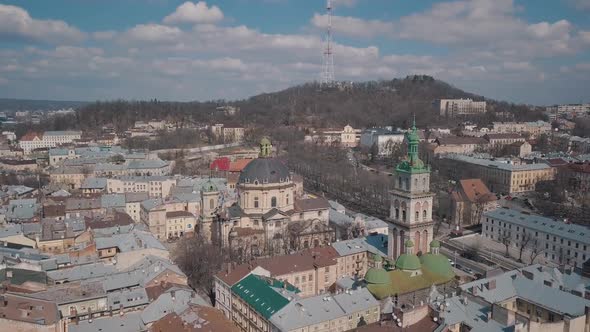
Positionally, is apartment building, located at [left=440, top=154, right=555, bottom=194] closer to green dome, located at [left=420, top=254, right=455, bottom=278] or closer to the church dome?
the church dome

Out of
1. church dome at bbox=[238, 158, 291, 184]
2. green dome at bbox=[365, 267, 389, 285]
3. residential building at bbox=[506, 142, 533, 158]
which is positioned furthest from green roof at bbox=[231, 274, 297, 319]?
residential building at bbox=[506, 142, 533, 158]

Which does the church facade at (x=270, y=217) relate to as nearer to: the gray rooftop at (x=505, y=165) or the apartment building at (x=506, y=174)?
the apartment building at (x=506, y=174)

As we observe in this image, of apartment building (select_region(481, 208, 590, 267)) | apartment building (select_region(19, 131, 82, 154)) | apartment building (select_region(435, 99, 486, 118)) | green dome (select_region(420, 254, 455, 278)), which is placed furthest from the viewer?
apartment building (select_region(435, 99, 486, 118))

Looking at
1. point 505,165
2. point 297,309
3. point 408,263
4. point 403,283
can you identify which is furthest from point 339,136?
point 297,309

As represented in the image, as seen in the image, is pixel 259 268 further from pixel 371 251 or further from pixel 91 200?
pixel 91 200

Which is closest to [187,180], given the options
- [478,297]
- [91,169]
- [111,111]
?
[91,169]

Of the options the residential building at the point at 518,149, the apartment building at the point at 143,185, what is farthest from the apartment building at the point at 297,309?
the residential building at the point at 518,149
